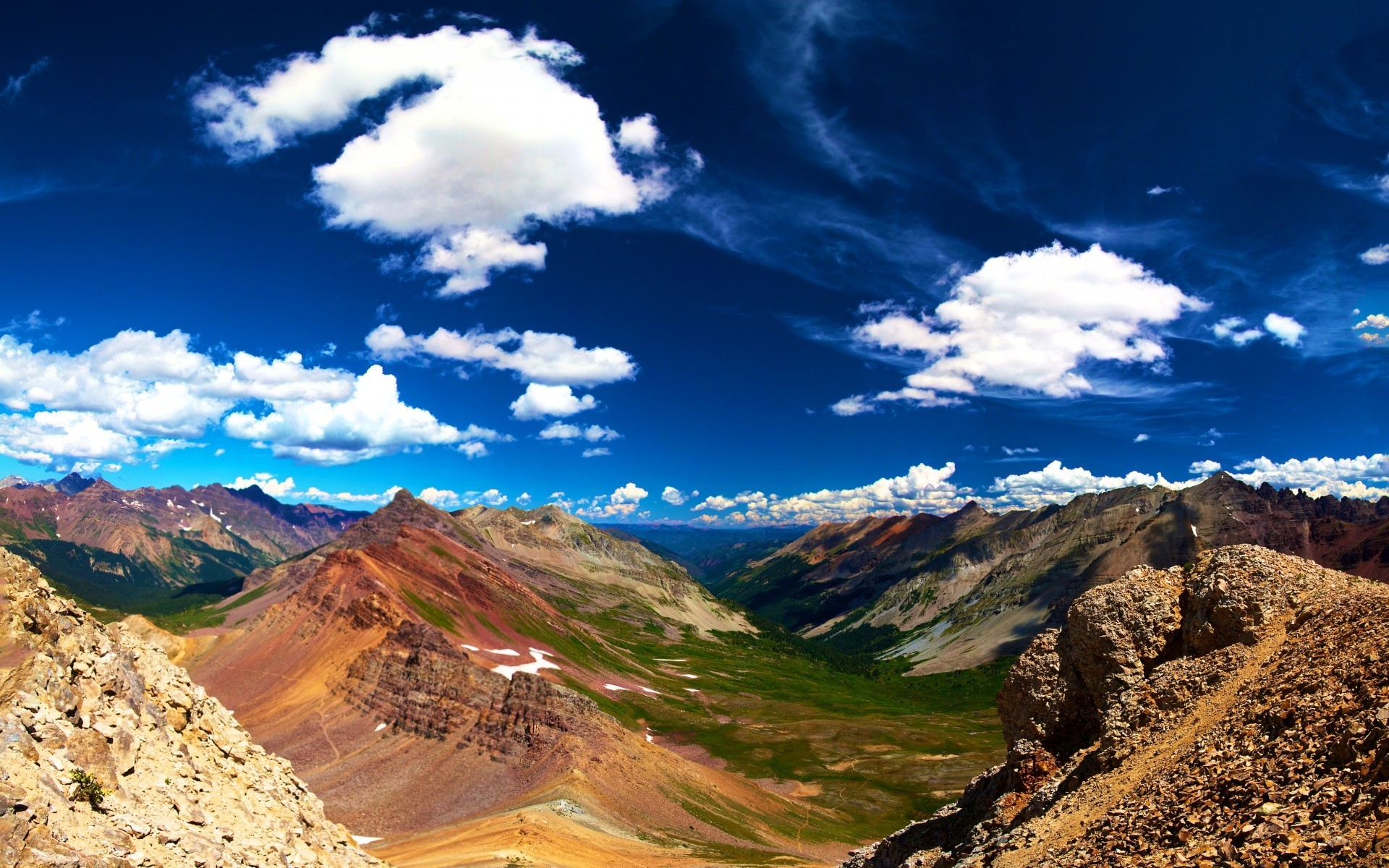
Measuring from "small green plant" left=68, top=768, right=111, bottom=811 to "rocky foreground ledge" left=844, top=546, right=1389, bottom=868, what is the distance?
27.5 metres

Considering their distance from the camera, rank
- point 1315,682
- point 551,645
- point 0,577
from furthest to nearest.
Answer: point 551,645, point 0,577, point 1315,682

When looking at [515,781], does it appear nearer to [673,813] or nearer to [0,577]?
[673,813]

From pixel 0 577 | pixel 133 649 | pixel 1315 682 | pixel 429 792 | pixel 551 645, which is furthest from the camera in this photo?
pixel 551 645

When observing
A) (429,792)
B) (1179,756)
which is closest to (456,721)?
(429,792)

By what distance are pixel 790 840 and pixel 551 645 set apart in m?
109

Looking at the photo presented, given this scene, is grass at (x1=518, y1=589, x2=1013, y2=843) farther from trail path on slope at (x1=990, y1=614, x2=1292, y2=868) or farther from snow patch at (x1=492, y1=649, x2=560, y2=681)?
trail path on slope at (x1=990, y1=614, x2=1292, y2=868)

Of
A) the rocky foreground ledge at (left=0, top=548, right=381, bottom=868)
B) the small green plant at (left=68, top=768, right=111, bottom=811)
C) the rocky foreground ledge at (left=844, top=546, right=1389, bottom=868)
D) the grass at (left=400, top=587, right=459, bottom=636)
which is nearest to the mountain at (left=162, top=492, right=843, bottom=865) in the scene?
the grass at (left=400, top=587, right=459, bottom=636)

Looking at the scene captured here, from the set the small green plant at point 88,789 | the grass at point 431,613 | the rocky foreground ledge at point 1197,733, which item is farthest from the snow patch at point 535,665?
the rocky foreground ledge at point 1197,733

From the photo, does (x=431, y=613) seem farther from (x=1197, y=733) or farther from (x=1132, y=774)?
(x=1197, y=733)

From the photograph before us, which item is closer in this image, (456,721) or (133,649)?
(133,649)

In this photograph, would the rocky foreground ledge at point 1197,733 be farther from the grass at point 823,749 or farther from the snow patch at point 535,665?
the snow patch at point 535,665

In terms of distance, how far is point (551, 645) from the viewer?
180750 mm

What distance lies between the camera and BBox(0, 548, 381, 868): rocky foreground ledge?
20.3m

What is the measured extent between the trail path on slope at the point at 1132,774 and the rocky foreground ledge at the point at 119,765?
2609 cm
